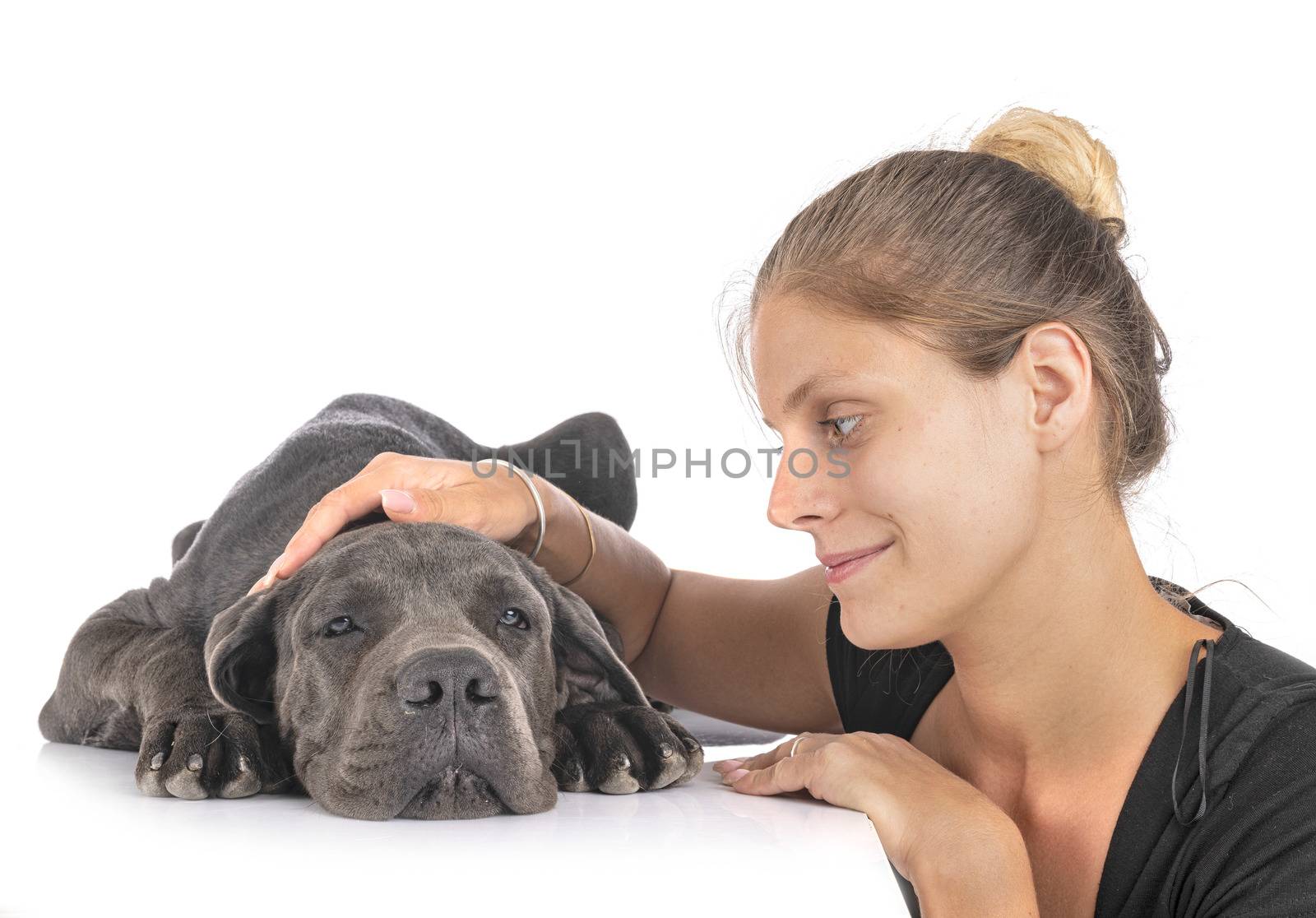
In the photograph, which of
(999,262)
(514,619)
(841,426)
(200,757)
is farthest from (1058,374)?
(200,757)

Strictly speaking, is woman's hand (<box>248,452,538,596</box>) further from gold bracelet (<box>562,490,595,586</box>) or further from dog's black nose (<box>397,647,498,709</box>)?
dog's black nose (<box>397,647,498,709</box>)

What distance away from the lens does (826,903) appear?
5.14ft

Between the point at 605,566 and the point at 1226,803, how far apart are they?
1.55 metres

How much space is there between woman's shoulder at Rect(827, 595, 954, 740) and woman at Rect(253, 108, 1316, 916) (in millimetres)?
227

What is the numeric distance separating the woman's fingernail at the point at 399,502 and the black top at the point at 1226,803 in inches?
47.8

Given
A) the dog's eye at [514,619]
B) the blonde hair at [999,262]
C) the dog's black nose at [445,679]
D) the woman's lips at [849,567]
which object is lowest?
the dog's eye at [514,619]

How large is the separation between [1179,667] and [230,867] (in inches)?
64.9

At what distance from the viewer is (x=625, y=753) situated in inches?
89.1

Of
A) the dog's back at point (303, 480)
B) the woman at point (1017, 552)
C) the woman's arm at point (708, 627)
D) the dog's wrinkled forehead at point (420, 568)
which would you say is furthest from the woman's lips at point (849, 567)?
the dog's back at point (303, 480)

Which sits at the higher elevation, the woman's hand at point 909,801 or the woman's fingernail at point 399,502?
the woman's fingernail at point 399,502

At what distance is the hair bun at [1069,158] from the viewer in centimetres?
235

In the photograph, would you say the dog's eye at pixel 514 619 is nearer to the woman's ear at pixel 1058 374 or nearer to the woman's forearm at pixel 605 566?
the woman's forearm at pixel 605 566

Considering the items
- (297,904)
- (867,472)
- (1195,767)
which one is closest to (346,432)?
(867,472)

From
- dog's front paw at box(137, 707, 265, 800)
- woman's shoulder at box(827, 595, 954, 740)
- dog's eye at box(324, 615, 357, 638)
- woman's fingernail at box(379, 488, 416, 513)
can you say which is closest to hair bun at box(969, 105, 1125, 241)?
woman's shoulder at box(827, 595, 954, 740)
